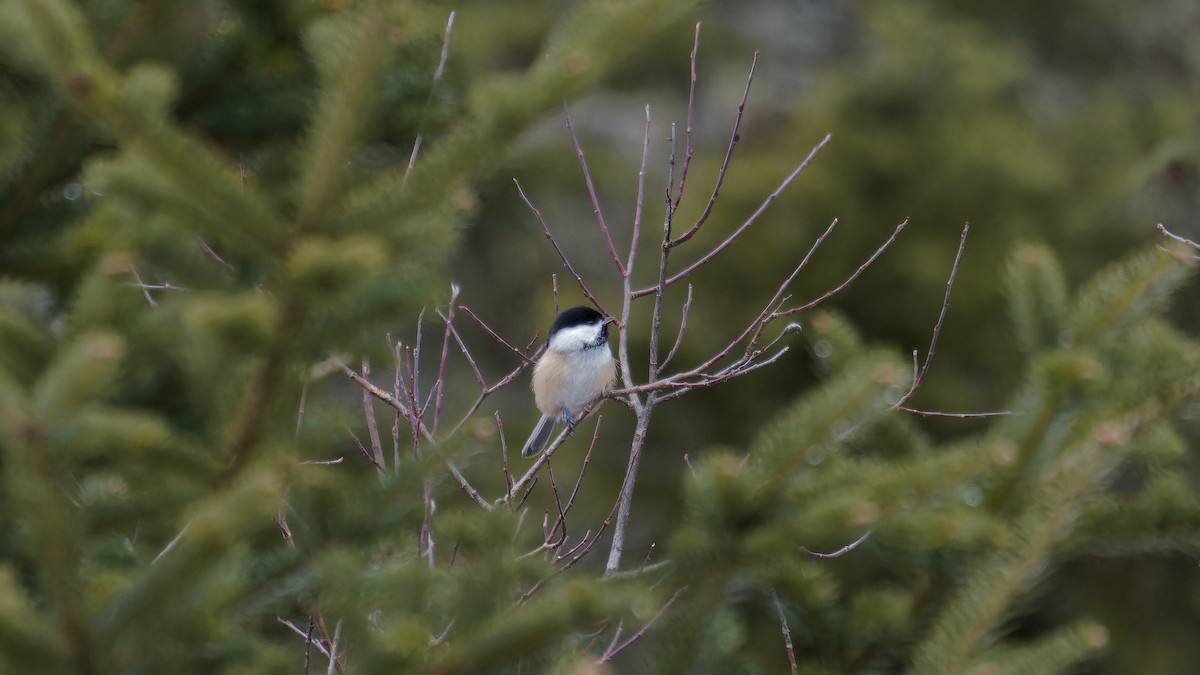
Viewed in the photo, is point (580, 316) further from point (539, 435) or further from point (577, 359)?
point (539, 435)

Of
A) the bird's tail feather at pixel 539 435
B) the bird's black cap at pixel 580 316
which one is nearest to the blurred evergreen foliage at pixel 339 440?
the bird's black cap at pixel 580 316

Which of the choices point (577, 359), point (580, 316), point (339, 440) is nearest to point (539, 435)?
point (577, 359)

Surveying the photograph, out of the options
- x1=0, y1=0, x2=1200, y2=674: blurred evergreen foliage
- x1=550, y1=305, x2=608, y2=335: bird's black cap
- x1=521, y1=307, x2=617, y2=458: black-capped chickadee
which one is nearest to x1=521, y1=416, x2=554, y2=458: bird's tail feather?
x1=521, y1=307, x2=617, y2=458: black-capped chickadee

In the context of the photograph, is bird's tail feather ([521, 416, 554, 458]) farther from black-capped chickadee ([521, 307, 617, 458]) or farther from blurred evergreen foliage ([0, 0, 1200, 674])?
blurred evergreen foliage ([0, 0, 1200, 674])

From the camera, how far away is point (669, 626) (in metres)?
1.67

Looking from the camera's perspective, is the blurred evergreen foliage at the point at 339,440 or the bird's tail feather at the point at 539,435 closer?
the blurred evergreen foliage at the point at 339,440

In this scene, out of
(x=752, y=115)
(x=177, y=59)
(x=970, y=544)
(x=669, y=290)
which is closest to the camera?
(x=970, y=544)

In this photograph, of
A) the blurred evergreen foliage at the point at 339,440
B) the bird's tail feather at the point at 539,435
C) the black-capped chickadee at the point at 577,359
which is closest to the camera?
the blurred evergreen foliage at the point at 339,440

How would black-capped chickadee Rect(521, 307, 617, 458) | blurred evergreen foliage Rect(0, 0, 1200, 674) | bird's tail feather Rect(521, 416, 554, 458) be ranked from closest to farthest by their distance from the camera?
blurred evergreen foliage Rect(0, 0, 1200, 674) → black-capped chickadee Rect(521, 307, 617, 458) → bird's tail feather Rect(521, 416, 554, 458)

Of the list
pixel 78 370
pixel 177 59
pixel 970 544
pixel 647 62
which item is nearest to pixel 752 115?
pixel 647 62

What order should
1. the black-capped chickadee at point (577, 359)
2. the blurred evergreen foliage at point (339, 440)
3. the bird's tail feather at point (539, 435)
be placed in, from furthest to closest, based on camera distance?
the bird's tail feather at point (539, 435) < the black-capped chickadee at point (577, 359) < the blurred evergreen foliage at point (339, 440)

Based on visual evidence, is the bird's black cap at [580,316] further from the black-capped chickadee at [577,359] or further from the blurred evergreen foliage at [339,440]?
the blurred evergreen foliage at [339,440]

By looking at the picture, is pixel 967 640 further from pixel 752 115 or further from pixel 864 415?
pixel 752 115

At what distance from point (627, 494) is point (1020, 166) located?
7.23 meters
